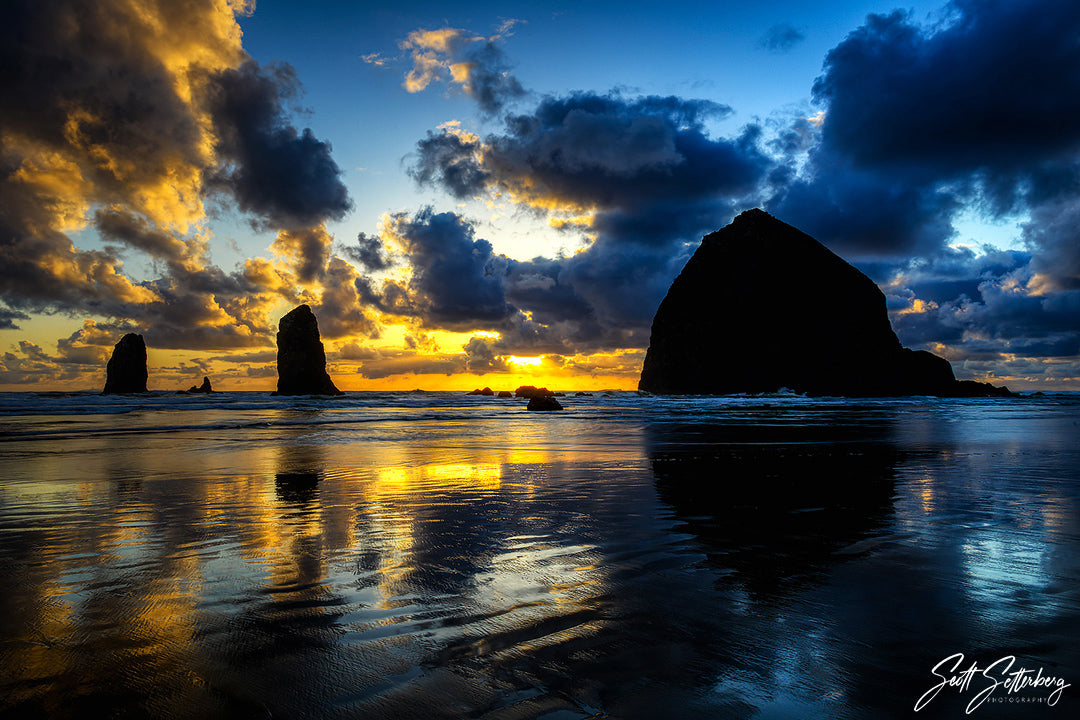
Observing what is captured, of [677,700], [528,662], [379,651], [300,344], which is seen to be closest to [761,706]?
[677,700]

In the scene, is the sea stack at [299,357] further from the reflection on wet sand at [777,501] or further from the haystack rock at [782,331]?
the reflection on wet sand at [777,501]

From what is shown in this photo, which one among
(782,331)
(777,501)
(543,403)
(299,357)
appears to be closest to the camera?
(777,501)

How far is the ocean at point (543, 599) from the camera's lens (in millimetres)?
2396

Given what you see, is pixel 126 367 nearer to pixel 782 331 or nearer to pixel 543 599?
pixel 543 599

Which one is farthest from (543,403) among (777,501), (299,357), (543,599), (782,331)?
(782,331)

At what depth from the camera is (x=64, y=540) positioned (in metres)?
5.35

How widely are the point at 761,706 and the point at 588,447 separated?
12942 millimetres

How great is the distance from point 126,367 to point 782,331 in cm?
11896

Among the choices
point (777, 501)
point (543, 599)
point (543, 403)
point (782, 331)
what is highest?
point (782, 331)

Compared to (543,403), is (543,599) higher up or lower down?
lower down

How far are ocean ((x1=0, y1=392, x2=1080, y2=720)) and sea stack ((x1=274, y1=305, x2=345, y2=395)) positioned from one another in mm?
86390

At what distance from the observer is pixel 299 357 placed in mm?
89312

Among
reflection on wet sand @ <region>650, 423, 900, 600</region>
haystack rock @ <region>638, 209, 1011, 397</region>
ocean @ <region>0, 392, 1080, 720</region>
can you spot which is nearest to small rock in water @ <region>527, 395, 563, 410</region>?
reflection on wet sand @ <region>650, 423, 900, 600</region>

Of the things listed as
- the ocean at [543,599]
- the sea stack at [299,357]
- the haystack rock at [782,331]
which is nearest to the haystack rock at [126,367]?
the sea stack at [299,357]
